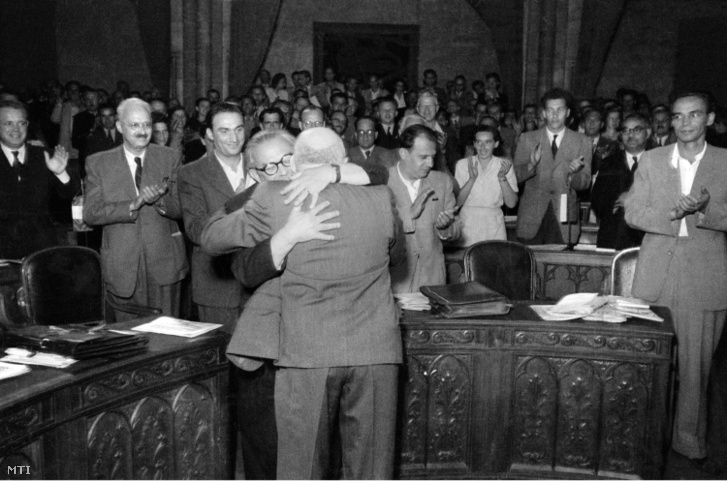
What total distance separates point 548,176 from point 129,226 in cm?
302

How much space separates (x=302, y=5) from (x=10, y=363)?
12502mm

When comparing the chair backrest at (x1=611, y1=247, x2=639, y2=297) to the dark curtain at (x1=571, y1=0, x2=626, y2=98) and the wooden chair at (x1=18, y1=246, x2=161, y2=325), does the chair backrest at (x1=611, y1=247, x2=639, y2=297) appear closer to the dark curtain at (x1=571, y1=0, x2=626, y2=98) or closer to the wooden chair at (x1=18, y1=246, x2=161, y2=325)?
the wooden chair at (x1=18, y1=246, x2=161, y2=325)

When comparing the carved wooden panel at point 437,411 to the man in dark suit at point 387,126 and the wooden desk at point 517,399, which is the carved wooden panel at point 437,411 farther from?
the man in dark suit at point 387,126

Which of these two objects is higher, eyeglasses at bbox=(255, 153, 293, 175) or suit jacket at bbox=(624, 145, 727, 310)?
eyeglasses at bbox=(255, 153, 293, 175)

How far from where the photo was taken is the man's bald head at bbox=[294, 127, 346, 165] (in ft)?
7.94

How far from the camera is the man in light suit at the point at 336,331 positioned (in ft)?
7.94

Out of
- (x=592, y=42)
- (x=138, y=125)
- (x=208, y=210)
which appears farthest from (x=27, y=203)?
→ (x=592, y=42)

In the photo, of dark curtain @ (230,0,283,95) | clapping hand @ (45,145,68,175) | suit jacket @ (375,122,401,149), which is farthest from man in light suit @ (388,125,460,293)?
dark curtain @ (230,0,283,95)

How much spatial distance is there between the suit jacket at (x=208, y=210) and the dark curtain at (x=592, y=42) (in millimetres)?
7938

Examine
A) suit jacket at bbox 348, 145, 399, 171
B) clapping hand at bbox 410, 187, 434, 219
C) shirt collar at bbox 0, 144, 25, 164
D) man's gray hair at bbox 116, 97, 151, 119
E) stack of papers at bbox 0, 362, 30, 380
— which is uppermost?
man's gray hair at bbox 116, 97, 151, 119

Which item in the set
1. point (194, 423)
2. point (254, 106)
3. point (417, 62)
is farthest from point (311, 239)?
point (417, 62)

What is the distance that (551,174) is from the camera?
18.5 feet

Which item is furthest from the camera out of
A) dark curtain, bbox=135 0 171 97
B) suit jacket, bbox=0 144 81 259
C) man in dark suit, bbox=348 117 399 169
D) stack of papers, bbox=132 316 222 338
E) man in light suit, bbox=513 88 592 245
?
dark curtain, bbox=135 0 171 97

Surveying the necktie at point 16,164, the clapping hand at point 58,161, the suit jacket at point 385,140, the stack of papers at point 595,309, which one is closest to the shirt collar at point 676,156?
the stack of papers at point 595,309
